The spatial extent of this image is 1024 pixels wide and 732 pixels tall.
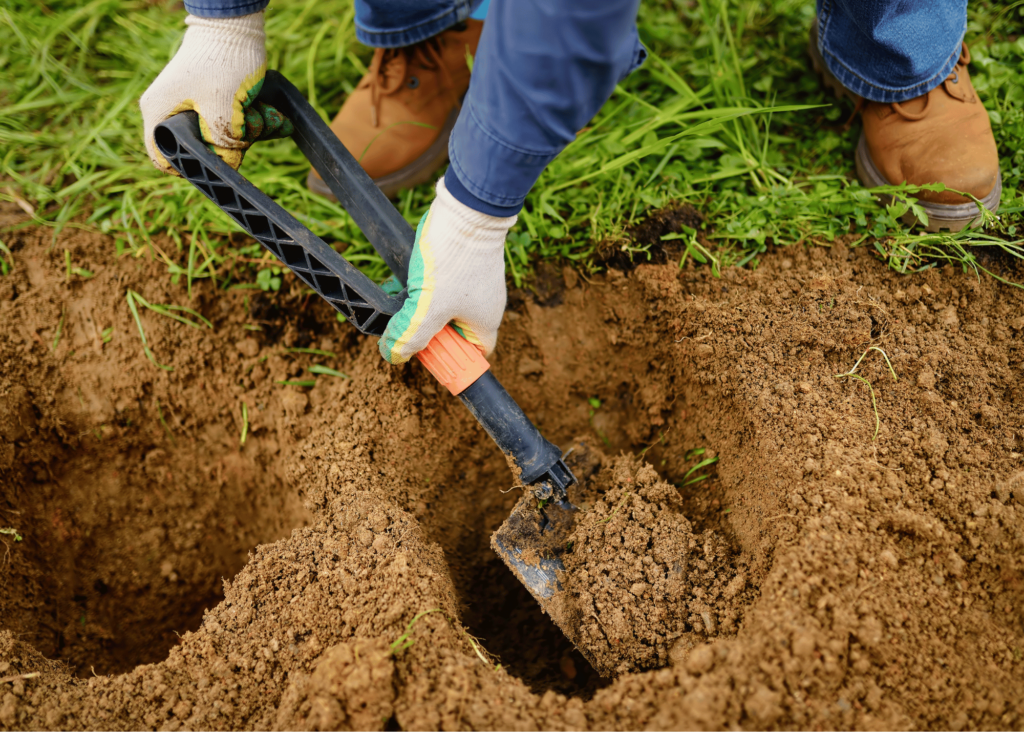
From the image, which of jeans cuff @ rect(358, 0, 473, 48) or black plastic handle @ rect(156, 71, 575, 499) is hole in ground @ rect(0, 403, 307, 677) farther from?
jeans cuff @ rect(358, 0, 473, 48)

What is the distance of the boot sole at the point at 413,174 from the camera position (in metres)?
2.21

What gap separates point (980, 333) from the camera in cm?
169

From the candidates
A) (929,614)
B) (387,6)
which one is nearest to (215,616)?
(929,614)

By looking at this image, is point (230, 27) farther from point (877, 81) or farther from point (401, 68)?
point (877, 81)

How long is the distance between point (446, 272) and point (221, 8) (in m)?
0.96

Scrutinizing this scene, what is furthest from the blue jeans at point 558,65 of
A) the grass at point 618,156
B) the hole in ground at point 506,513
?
the hole in ground at point 506,513

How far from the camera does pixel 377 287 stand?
1.58 meters

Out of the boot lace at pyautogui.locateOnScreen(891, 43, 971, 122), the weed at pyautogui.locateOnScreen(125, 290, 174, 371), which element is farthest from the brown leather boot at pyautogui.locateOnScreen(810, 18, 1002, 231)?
the weed at pyautogui.locateOnScreen(125, 290, 174, 371)

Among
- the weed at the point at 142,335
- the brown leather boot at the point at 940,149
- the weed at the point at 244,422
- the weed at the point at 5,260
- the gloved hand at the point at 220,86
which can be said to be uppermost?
the gloved hand at the point at 220,86

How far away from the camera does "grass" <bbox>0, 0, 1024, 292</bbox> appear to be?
1.92m

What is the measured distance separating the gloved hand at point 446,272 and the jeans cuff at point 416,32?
0.92m

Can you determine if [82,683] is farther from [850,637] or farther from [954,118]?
[954,118]

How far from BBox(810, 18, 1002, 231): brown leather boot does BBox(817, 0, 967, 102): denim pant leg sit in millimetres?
60

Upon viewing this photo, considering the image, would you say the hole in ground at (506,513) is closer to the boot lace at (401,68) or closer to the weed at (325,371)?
the weed at (325,371)
